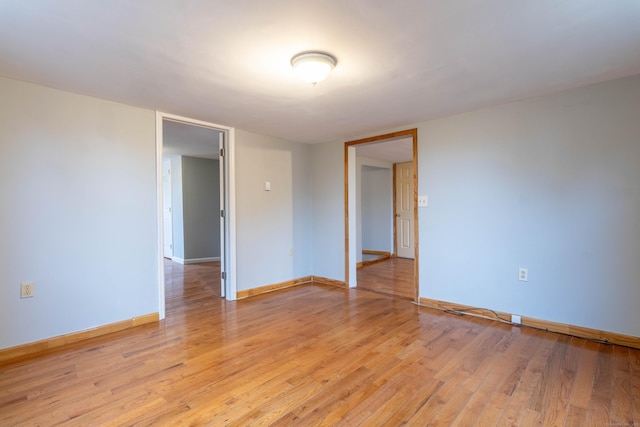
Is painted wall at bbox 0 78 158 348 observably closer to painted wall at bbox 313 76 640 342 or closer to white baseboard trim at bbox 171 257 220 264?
painted wall at bbox 313 76 640 342

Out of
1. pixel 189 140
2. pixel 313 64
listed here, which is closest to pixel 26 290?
pixel 313 64

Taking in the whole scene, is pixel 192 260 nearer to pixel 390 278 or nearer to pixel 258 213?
pixel 258 213

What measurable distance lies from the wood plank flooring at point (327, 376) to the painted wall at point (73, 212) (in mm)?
351

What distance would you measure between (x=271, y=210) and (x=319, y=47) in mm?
2666

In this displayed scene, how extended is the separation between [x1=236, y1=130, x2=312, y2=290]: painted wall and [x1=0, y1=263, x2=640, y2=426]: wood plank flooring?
1112 millimetres

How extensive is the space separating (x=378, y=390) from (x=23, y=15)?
283 cm

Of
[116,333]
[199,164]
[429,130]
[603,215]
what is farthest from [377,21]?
[199,164]

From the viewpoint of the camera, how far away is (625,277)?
244 centimetres

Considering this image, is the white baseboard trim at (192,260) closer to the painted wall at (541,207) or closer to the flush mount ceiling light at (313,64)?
the painted wall at (541,207)

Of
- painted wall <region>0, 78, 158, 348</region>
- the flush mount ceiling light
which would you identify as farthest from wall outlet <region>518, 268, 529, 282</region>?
painted wall <region>0, 78, 158, 348</region>

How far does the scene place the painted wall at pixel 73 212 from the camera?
2.35 meters

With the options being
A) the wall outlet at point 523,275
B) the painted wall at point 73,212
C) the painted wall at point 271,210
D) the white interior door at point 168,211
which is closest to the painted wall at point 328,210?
the painted wall at point 271,210

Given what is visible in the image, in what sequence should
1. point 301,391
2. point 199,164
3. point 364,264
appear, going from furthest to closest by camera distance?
point 199,164 → point 364,264 → point 301,391

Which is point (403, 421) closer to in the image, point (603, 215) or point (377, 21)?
point (377, 21)
